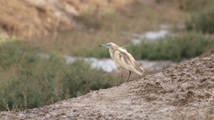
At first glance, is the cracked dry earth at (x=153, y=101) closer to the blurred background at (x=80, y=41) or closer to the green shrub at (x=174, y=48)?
the blurred background at (x=80, y=41)

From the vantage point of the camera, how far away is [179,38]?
540 inches

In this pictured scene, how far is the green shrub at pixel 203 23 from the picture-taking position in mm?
15812

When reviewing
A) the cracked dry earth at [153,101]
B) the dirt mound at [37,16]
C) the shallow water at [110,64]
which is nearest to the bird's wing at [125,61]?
the cracked dry earth at [153,101]

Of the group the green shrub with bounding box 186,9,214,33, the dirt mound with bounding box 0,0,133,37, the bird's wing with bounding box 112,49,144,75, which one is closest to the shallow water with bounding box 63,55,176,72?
the dirt mound with bounding box 0,0,133,37

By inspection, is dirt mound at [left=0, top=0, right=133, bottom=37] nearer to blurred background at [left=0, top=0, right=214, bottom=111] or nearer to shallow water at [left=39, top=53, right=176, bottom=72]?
blurred background at [left=0, top=0, right=214, bottom=111]

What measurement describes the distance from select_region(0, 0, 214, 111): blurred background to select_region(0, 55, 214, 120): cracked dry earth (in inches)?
82.8

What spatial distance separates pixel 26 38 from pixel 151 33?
14.6 ft

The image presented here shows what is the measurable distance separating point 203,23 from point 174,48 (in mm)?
3575

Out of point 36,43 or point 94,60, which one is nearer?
point 94,60

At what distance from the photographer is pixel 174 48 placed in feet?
42.0

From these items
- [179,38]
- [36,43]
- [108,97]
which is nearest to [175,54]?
[179,38]

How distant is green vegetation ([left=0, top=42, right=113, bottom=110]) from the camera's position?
7.31 m

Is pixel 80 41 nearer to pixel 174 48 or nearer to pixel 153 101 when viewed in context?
pixel 174 48

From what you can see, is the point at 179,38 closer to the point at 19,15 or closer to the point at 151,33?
the point at 151,33
